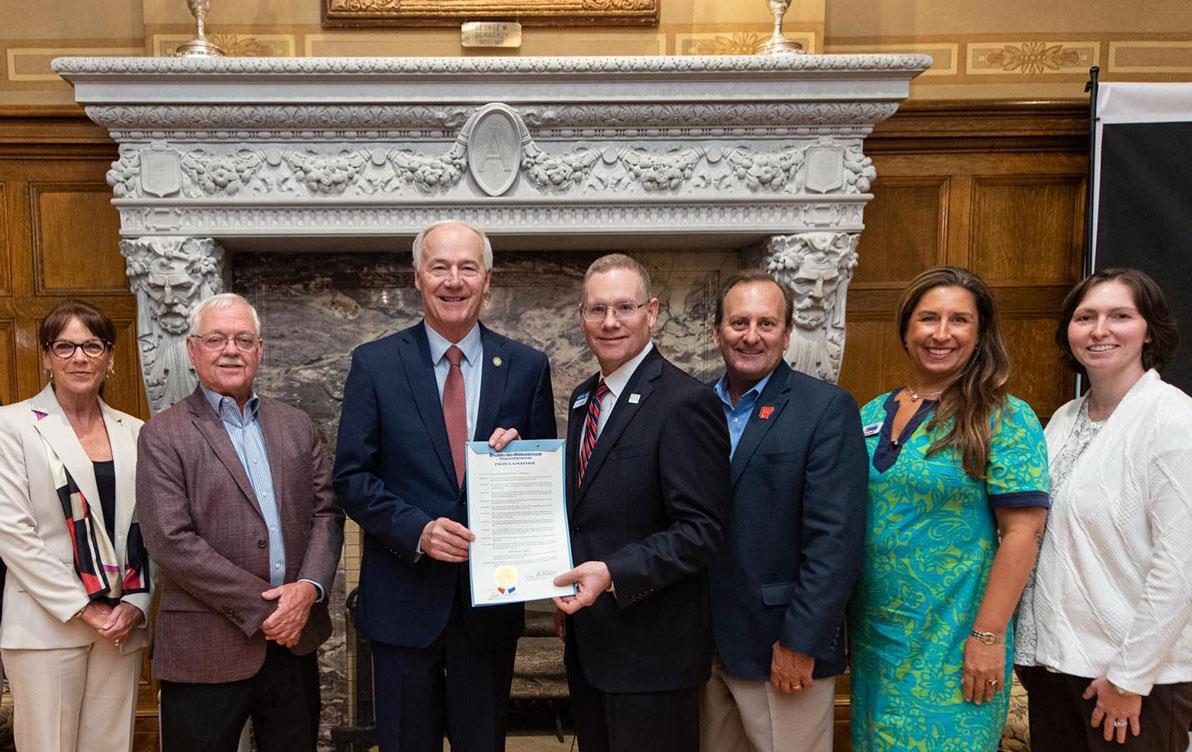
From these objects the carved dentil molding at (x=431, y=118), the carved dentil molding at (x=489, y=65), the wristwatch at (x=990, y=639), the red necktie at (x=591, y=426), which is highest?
the carved dentil molding at (x=489, y=65)

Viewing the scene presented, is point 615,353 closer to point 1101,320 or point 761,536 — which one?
point 761,536

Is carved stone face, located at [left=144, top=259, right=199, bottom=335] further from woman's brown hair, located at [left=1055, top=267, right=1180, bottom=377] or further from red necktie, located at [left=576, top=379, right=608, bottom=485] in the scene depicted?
woman's brown hair, located at [left=1055, top=267, right=1180, bottom=377]

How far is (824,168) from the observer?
2752 millimetres

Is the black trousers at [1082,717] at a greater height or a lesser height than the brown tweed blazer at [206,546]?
lesser

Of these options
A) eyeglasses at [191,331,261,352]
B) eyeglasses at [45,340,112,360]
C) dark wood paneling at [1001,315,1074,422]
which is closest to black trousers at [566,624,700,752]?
eyeglasses at [191,331,261,352]

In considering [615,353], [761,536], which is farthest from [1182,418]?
[615,353]

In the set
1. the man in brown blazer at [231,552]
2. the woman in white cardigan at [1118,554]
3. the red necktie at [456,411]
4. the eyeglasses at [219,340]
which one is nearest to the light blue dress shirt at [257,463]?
the man in brown blazer at [231,552]

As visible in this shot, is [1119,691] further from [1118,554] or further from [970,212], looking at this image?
[970,212]

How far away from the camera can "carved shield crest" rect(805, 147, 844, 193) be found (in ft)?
9.03

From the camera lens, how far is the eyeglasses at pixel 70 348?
2.10 metres

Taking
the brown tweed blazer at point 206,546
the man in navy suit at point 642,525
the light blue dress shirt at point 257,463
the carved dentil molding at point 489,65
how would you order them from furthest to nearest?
1. the carved dentil molding at point 489,65
2. the light blue dress shirt at point 257,463
3. the brown tweed blazer at point 206,546
4. the man in navy suit at point 642,525

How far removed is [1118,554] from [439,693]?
1599 mm

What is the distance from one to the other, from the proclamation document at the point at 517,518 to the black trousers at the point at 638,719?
0.92ft

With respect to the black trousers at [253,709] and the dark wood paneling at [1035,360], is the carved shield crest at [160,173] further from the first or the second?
the dark wood paneling at [1035,360]
